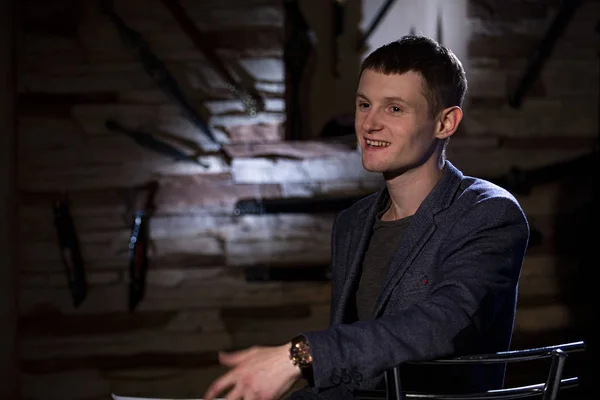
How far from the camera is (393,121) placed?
1.54m

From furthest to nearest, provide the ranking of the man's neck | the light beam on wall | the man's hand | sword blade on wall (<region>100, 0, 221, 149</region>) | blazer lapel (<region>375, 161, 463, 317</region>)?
the light beam on wall < sword blade on wall (<region>100, 0, 221, 149</region>) < the man's neck < blazer lapel (<region>375, 161, 463, 317</region>) < the man's hand

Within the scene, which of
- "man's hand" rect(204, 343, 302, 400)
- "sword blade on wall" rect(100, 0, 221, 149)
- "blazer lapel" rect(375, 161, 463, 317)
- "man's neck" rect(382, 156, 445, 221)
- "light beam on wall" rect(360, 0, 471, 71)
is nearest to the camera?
"man's hand" rect(204, 343, 302, 400)

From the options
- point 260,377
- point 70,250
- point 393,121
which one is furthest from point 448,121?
point 70,250

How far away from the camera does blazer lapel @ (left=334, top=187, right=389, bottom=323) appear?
1.68 m

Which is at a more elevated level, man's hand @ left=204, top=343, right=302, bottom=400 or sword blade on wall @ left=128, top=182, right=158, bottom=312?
man's hand @ left=204, top=343, right=302, bottom=400

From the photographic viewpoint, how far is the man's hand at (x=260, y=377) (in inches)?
42.9

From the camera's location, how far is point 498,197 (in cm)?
142

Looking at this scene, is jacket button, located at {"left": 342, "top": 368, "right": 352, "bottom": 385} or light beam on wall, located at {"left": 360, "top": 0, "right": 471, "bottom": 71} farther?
light beam on wall, located at {"left": 360, "top": 0, "right": 471, "bottom": 71}

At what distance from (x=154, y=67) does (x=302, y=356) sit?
80.8 inches

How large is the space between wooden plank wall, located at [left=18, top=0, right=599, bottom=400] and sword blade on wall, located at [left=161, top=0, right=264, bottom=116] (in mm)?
33

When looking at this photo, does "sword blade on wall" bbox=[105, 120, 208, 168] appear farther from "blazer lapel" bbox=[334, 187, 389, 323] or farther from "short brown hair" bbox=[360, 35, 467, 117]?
"short brown hair" bbox=[360, 35, 467, 117]

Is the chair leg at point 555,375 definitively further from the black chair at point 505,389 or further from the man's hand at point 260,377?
the man's hand at point 260,377

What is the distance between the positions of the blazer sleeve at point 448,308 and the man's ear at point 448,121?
0.23 m

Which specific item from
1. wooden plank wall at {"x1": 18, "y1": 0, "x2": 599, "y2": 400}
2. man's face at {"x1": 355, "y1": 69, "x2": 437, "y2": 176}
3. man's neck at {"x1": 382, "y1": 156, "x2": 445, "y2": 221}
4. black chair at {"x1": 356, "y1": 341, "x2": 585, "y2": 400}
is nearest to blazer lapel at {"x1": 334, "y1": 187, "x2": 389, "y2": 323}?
man's neck at {"x1": 382, "y1": 156, "x2": 445, "y2": 221}
